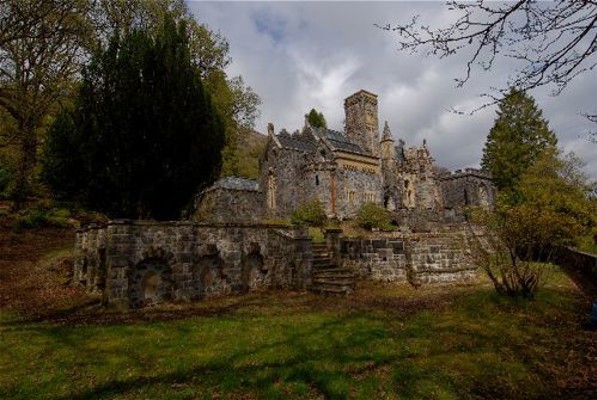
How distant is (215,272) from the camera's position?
1375cm

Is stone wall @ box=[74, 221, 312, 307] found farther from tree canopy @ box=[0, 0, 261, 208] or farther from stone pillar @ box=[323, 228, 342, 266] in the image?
tree canopy @ box=[0, 0, 261, 208]

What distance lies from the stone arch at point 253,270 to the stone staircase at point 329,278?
226 centimetres

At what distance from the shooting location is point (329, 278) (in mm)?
14664

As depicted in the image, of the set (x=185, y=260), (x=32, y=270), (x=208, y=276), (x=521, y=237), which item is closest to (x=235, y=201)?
(x=32, y=270)

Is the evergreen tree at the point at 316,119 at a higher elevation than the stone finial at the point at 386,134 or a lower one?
higher

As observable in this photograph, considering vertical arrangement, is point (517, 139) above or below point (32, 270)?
above

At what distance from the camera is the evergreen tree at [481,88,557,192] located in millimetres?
38781

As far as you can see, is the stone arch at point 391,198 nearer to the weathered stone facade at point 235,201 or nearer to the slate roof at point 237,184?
the weathered stone facade at point 235,201

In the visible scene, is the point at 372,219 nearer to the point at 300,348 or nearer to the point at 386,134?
the point at 386,134

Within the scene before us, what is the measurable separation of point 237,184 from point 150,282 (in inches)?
1039

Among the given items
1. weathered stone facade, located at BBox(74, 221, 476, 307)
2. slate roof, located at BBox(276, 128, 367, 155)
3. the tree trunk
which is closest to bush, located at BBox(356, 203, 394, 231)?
slate roof, located at BBox(276, 128, 367, 155)

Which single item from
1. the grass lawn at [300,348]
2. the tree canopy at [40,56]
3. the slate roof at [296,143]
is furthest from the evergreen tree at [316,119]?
the grass lawn at [300,348]

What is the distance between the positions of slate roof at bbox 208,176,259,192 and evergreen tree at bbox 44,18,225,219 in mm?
18764

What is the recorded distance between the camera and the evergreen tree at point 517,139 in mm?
38781
